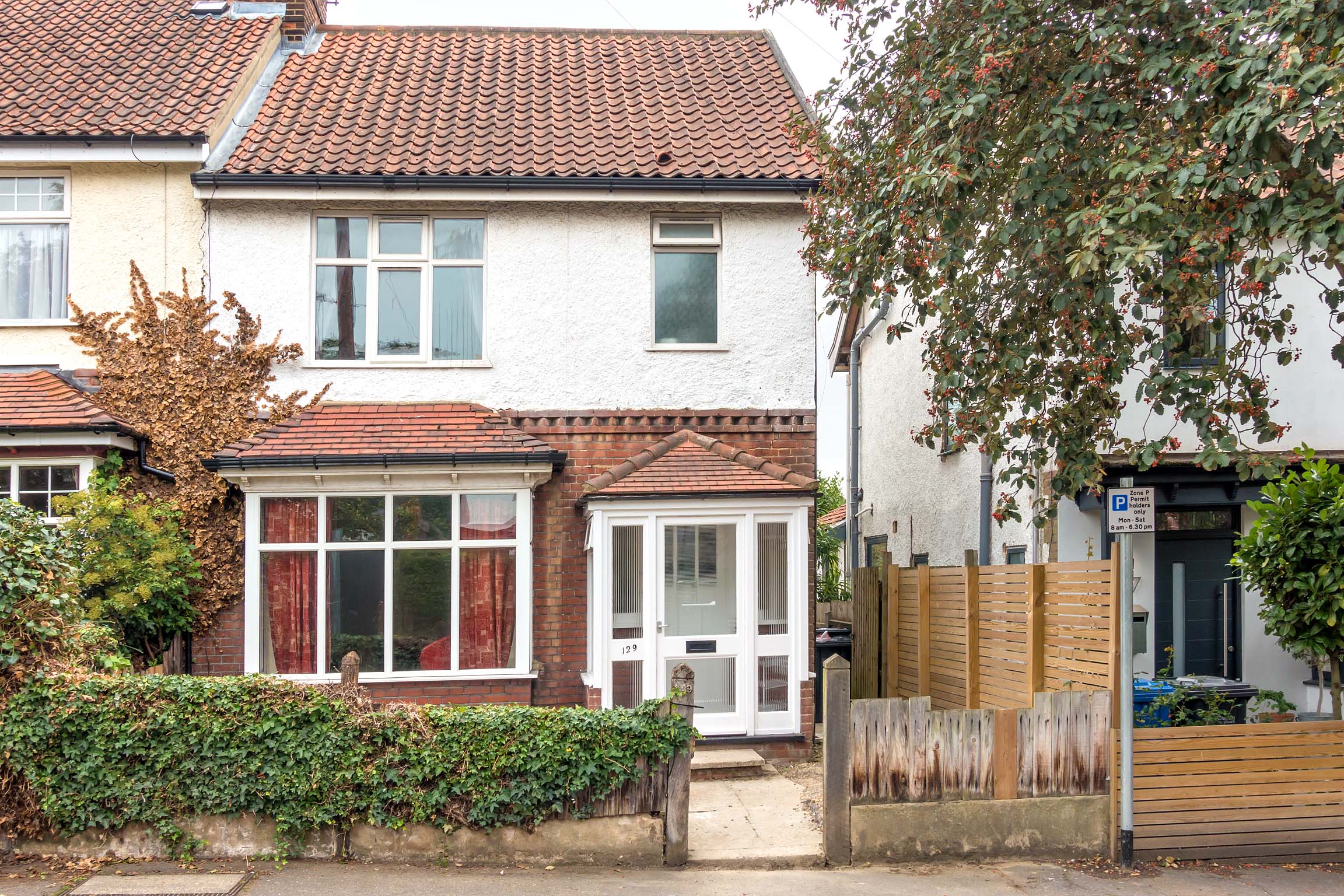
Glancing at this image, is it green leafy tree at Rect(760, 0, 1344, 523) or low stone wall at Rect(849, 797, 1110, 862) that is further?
low stone wall at Rect(849, 797, 1110, 862)

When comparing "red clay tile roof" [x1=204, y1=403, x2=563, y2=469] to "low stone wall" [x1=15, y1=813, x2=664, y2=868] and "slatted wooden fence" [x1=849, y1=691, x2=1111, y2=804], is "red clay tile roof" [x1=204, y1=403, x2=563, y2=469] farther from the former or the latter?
"slatted wooden fence" [x1=849, y1=691, x2=1111, y2=804]

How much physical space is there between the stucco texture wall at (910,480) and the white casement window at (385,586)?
5615 millimetres

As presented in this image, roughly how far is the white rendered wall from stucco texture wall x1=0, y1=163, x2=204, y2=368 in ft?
1.36

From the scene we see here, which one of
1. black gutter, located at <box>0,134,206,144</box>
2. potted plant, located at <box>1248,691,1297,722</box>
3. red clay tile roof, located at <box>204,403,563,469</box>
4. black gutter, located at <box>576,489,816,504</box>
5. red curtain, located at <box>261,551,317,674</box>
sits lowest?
potted plant, located at <box>1248,691,1297,722</box>

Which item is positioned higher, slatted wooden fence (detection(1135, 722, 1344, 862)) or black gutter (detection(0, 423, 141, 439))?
black gutter (detection(0, 423, 141, 439))

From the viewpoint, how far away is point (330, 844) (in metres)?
8.14

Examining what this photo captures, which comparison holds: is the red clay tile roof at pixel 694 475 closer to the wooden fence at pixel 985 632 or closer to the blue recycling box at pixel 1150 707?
the wooden fence at pixel 985 632

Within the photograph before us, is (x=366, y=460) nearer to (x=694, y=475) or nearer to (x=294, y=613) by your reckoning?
(x=294, y=613)

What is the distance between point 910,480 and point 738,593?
8.00 meters

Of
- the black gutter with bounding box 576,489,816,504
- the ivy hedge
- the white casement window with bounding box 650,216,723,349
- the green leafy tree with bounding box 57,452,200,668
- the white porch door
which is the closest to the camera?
the ivy hedge

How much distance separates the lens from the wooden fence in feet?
29.8

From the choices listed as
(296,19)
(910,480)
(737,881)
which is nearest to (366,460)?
(737,881)

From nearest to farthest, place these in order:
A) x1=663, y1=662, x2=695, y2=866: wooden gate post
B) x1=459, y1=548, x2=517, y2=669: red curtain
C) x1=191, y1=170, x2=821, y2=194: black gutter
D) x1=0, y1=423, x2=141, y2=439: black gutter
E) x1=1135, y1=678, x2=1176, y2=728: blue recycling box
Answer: x1=663, y1=662, x2=695, y2=866: wooden gate post → x1=1135, y1=678, x2=1176, y2=728: blue recycling box → x1=0, y1=423, x2=141, y2=439: black gutter → x1=459, y1=548, x2=517, y2=669: red curtain → x1=191, y1=170, x2=821, y2=194: black gutter

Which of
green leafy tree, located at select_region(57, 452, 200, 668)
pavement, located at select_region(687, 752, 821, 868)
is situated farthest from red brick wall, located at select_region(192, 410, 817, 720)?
pavement, located at select_region(687, 752, 821, 868)
